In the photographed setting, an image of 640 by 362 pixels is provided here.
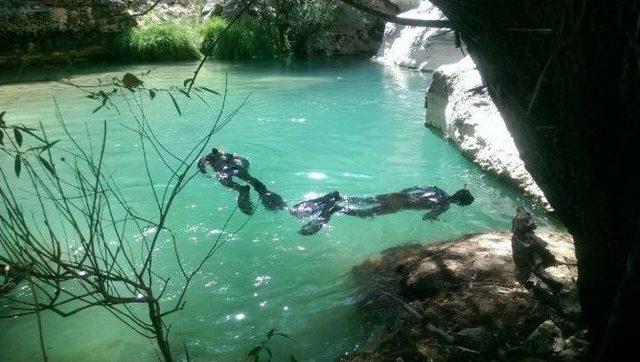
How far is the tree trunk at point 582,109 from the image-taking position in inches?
Answer: 57.4

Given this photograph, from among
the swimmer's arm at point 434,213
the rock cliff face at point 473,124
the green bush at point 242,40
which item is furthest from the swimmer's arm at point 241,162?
the green bush at point 242,40

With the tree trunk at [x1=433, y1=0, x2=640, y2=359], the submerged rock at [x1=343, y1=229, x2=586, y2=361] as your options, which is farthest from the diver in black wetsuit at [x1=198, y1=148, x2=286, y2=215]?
the tree trunk at [x1=433, y1=0, x2=640, y2=359]

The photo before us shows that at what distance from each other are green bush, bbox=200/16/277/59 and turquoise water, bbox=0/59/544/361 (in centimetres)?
334

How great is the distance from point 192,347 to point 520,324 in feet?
6.26

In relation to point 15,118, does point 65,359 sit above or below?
below

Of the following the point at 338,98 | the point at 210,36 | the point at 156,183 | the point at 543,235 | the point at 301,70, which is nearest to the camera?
the point at 543,235

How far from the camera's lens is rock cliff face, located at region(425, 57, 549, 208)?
548 centimetres

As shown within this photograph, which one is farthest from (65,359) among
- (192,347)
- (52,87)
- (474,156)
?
(52,87)

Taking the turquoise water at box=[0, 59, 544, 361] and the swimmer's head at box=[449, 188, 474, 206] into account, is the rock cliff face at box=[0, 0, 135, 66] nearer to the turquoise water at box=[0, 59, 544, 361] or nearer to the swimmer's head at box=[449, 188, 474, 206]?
the turquoise water at box=[0, 59, 544, 361]

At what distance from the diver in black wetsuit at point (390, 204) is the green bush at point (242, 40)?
35.6ft

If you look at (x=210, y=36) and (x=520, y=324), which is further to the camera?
(x=210, y=36)

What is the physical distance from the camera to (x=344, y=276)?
387 centimetres

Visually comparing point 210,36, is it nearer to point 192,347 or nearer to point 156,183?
point 156,183

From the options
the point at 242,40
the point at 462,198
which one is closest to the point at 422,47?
the point at 242,40
